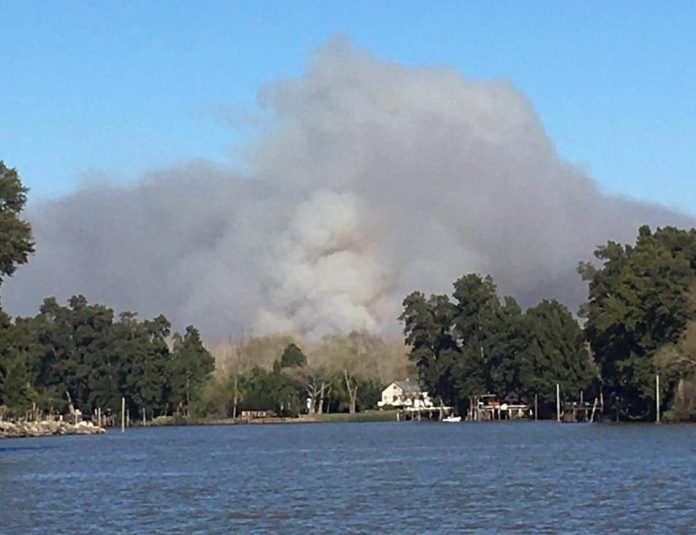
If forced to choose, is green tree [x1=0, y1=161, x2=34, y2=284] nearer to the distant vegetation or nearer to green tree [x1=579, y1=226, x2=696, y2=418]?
the distant vegetation

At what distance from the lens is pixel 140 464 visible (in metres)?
75.1

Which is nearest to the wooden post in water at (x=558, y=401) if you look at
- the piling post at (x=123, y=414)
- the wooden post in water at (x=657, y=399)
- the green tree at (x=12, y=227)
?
the wooden post in water at (x=657, y=399)

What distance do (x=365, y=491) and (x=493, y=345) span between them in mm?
124746

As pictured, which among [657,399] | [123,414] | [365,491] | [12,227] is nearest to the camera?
[365,491]

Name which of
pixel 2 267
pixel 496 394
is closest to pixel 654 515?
pixel 2 267

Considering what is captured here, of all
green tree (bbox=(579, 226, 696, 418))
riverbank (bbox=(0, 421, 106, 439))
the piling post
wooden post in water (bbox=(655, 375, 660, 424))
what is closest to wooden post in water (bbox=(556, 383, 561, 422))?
green tree (bbox=(579, 226, 696, 418))

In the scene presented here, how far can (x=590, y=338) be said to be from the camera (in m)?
139

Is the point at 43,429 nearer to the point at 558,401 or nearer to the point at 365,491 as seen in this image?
the point at 558,401

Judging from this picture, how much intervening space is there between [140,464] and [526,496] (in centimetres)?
3321

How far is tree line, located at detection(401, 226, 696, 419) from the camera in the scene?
12250cm

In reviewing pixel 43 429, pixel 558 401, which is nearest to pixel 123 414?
pixel 43 429

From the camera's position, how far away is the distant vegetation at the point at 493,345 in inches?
4656

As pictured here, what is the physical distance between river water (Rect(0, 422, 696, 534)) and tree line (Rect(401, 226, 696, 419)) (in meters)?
36.7

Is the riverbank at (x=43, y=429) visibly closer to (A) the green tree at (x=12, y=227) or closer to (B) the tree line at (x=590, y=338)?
(B) the tree line at (x=590, y=338)
